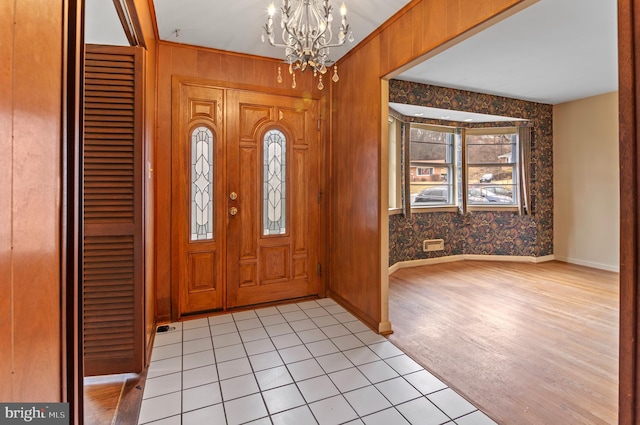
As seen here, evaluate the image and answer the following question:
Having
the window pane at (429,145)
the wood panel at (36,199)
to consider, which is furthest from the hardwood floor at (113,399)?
the window pane at (429,145)

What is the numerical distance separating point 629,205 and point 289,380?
77.0 inches

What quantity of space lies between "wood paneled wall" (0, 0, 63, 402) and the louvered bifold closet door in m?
1.28

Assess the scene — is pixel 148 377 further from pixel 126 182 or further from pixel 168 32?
pixel 168 32

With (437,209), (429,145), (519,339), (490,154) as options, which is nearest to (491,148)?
(490,154)

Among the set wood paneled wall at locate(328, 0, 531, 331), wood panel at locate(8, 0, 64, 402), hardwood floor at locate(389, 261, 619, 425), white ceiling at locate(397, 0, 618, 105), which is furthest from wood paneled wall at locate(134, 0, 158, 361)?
white ceiling at locate(397, 0, 618, 105)

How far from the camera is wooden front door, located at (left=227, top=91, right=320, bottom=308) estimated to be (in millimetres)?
3166

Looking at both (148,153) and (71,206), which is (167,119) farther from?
(71,206)

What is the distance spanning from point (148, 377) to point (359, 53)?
318 cm

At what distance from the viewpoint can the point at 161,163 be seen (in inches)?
113

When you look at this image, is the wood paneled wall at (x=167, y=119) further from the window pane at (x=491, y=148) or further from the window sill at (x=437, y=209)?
the window pane at (x=491, y=148)

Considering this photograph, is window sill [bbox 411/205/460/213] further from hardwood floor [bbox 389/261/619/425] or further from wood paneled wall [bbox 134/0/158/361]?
wood paneled wall [bbox 134/0/158/361]

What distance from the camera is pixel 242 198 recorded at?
318cm

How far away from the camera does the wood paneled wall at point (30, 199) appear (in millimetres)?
592

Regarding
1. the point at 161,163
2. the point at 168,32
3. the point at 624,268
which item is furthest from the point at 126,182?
the point at 624,268
